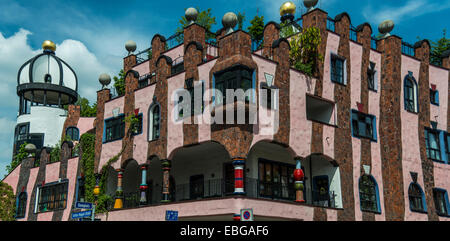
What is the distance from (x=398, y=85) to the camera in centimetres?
2678

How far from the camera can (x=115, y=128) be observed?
26.9m

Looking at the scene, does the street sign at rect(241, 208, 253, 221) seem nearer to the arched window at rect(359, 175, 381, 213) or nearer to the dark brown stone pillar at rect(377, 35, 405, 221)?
the arched window at rect(359, 175, 381, 213)

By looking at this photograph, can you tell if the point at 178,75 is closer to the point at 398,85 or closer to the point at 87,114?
the point at 398,85

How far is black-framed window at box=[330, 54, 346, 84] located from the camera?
24.8 m

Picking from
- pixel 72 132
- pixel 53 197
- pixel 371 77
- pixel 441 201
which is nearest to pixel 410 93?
pixel 371 77

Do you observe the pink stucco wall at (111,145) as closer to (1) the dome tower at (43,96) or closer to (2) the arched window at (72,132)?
(2) the arched window at (72,132)

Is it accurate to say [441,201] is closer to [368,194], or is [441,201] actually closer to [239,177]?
[368,194]

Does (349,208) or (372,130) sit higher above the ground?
(372,130)

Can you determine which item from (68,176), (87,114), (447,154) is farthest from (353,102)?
(87,114)

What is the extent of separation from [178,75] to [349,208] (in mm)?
9955

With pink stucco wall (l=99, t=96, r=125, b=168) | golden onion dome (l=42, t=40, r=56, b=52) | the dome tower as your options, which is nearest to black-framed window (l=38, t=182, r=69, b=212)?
pink stucco wall (l=99, t=96, r=125, b=168)

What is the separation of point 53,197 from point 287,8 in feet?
58.3

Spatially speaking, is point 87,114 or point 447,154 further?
point 87,114

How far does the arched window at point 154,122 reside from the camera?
24.3 metres
